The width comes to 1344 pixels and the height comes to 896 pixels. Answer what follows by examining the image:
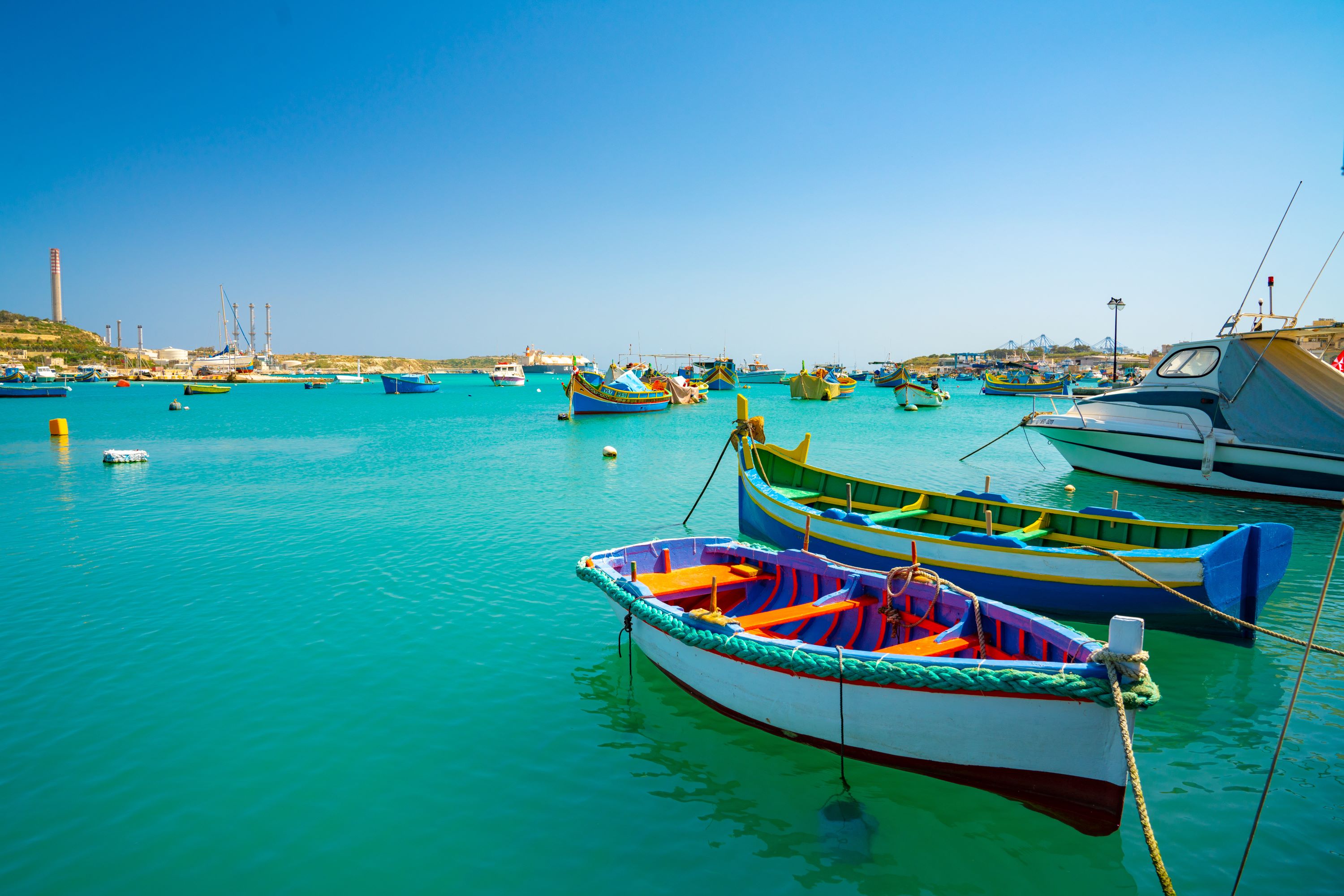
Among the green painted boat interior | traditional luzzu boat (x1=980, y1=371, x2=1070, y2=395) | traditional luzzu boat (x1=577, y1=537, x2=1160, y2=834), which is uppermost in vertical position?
→ traditional luzzu boat (x1=980, y1=371, x2=1070, y2=395)

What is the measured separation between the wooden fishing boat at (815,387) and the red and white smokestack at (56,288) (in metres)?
201

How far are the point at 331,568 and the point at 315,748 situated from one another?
7.62 m

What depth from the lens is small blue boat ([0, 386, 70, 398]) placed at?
83812mm

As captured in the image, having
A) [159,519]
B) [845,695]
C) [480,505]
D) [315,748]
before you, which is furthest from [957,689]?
[159,519]

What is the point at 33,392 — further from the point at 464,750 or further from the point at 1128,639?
the point at 1128,639

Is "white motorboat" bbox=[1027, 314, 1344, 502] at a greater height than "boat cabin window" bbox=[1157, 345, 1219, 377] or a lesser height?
lesser

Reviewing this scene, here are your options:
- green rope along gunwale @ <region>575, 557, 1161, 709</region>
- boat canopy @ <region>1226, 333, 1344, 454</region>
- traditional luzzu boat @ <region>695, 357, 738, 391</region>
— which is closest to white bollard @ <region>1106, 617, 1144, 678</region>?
green rope along gunwale @ <region>575, 557, 1161, 709</region>

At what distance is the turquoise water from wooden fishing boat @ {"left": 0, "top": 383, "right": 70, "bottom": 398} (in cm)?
9380

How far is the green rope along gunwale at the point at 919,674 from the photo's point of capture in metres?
5.21

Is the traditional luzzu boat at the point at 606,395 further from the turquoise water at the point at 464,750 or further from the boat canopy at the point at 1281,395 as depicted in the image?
the boat canopy at the point at 1281,395

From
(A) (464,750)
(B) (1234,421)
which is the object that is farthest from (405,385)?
(A) (464,750)

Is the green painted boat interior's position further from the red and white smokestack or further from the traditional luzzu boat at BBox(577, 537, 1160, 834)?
the red and white smokestack

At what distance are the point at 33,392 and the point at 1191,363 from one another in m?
121

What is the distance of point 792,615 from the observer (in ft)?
27.3
